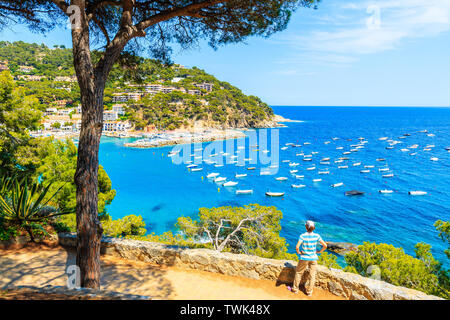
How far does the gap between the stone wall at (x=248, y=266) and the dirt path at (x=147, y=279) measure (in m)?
0.11

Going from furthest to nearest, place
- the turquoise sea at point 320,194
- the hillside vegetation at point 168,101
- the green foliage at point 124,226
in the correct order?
the hillside vegetation at point 168,101 < the turquoise sea at point 320,194 < the green foliage at point 124,226

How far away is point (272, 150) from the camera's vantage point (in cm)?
5738

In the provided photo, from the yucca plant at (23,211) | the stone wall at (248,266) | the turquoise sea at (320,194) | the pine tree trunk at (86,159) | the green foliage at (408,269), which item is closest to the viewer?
the stone wall at (248,266)

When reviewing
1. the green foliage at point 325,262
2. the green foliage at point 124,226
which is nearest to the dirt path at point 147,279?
the green foliage at point 325,262

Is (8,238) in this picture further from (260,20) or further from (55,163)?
(55,163)

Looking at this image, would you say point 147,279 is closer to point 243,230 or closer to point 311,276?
point 311,276

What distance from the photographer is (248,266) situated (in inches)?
167

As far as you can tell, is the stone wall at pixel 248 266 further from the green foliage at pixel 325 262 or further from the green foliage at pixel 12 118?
the green foliage at pixel 12 118

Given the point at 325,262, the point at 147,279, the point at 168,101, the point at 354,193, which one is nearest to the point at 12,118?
the point at 147,279

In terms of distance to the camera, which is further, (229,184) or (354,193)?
(229,184)

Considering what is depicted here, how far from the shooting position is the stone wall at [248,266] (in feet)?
11.1

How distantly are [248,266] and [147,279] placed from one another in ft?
5.74

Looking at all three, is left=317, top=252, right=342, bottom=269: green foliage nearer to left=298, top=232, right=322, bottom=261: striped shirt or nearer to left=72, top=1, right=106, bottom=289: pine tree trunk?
left=298, top=232, right=322, bottom=261: striped shirt
